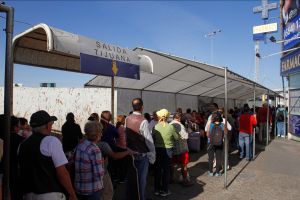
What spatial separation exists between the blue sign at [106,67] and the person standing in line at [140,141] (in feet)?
4.95

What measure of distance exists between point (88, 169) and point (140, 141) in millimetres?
1538

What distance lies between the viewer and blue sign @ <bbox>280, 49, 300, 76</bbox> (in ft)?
50.2

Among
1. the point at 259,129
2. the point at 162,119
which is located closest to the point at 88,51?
the point at 162,119

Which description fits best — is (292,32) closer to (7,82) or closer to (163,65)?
(163,65)

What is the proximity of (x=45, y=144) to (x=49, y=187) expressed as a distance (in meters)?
0.43


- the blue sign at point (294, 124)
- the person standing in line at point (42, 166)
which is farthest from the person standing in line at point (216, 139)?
the blue sign at point (294, 124)

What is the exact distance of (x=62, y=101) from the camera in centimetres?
1803

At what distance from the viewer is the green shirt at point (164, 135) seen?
6.19 meters

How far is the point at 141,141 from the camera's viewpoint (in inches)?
202

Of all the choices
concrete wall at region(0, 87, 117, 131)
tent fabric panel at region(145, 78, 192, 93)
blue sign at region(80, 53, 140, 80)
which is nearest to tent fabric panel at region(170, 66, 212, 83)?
tent fabric panel at region(145, 78, 192, 93)

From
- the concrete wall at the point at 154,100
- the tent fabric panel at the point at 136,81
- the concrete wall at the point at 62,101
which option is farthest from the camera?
the concrete wall at the point at 62,101

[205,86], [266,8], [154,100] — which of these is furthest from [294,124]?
[266,8]

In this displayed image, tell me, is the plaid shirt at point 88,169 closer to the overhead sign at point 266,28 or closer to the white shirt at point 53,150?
the white shirt at point 53,150

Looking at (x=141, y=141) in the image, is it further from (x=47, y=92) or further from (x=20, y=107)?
(x=20, y=107)
